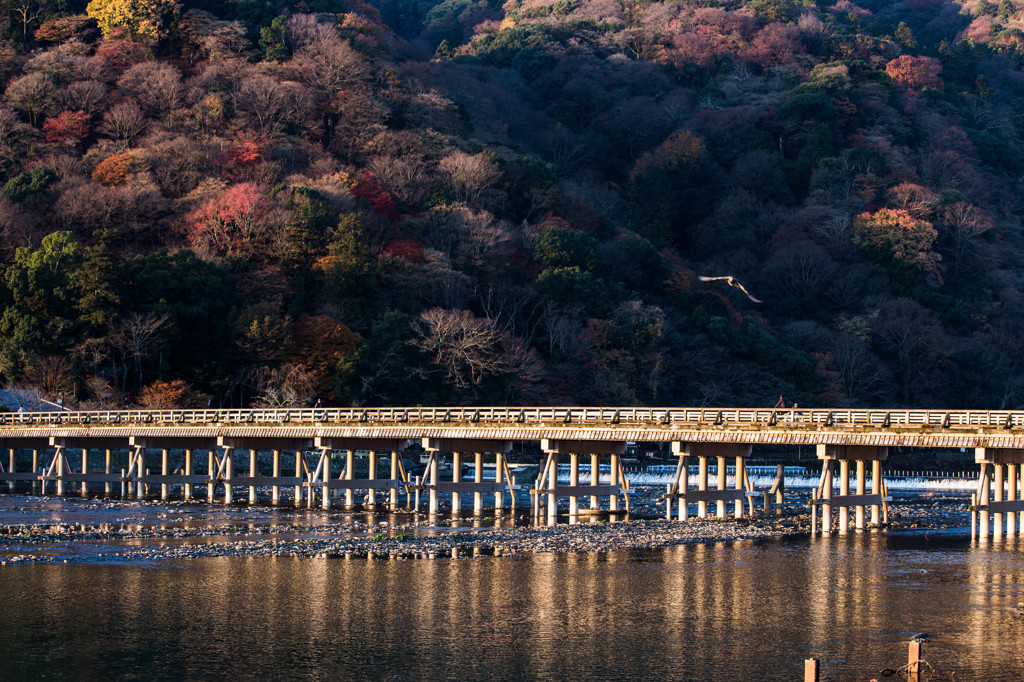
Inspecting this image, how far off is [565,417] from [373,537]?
30.2ft

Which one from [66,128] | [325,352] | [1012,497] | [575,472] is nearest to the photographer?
[1012,497]

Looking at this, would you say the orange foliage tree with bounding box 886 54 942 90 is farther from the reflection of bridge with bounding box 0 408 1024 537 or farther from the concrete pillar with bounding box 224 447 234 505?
the concrete pillar with bounding box 224 447 234 505

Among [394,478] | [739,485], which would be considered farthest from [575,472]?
[394,478]

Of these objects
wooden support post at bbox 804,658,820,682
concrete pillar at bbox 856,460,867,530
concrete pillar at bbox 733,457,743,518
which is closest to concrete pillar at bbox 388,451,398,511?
concrete pillar at bbox 733,457,743,518

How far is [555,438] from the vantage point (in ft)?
148

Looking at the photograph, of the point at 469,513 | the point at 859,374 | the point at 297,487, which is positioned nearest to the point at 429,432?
the point at 469,513

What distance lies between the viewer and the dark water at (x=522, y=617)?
22.8 m

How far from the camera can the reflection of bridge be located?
38500 mm

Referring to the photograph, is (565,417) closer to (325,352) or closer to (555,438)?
(555,438)

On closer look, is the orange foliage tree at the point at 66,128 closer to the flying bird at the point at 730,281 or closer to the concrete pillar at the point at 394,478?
the flying bird at the point at 730,281

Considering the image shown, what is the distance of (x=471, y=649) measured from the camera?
79.0ft

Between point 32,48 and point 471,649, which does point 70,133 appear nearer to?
point 32,48

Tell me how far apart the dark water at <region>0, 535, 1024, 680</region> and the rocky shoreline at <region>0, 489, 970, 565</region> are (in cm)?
170

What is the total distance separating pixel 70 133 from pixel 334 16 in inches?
1266
